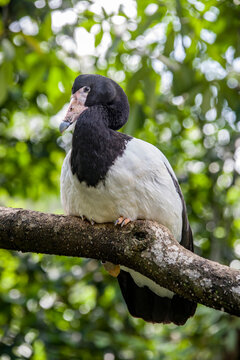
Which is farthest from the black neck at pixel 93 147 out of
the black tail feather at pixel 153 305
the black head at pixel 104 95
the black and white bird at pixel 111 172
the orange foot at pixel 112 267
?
the black tail feather at pixel 153 305

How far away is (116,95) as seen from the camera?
2.90 metres

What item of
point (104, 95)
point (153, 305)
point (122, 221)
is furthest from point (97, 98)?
point (153, 305)

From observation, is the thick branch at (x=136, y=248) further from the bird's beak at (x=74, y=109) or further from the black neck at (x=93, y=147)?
the bird's beak at (x=74, y=109)

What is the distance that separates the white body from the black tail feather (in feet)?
1.79

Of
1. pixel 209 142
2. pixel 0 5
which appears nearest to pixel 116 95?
pixel 0 5

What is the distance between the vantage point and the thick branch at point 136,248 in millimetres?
1968

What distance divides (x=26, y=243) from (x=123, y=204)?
0.54m

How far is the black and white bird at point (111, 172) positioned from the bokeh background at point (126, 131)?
66cm

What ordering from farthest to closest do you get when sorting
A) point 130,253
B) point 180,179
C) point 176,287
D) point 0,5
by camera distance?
point 180,179, point 0,5, point 130,253, point 176,287

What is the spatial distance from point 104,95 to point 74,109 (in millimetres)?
212

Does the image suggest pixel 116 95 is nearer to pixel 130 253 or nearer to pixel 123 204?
pixel 123 204

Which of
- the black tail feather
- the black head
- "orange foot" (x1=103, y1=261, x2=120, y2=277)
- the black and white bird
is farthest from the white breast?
the black tail feather

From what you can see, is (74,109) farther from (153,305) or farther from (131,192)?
(153,305)

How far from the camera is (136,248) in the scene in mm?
2311
